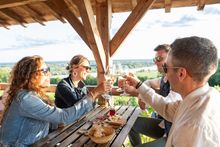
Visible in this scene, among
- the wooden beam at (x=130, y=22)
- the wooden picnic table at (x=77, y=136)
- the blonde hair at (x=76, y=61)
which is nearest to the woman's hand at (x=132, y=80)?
the wooden picnic table at (x=77, y=136)

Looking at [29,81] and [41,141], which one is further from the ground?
[29,81]

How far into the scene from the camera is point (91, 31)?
274cm

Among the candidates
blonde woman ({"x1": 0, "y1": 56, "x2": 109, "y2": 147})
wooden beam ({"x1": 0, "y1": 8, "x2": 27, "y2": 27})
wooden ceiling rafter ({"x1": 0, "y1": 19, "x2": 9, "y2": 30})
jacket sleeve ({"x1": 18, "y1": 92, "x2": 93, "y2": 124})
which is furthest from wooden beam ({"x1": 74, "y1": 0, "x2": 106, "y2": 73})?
wooden ceiling rafter ({"x1": 0, "y1": 19, "x2": 9, "y2": 30})

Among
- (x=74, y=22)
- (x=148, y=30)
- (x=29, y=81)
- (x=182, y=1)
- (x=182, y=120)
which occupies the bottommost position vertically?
(x=182, y=120)

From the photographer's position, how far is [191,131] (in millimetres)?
957

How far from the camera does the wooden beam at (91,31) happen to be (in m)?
2.51

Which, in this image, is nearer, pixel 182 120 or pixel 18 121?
pixel 182 120

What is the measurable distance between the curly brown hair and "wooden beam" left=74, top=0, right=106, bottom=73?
0.94 metres

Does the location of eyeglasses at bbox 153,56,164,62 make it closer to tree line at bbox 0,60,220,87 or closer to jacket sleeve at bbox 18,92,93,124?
tree line at bbox 0,60,220,87

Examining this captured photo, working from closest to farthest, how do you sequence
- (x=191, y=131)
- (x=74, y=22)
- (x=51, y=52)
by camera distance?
(x=191, y=131)
(x=74, y=22)
(x=51, y=52)

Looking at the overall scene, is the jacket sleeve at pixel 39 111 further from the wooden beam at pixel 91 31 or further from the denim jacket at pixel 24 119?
the wooden beam at pixel 91 31

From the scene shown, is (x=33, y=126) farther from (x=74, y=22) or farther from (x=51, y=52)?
(x=51, y=52)

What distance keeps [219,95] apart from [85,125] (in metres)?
1.31

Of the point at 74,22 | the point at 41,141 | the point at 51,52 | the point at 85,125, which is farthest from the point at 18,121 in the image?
the point at 51,52
